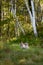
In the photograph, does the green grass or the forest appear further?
the forest

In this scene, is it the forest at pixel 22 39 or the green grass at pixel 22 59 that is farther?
the forest at pixel 22 39

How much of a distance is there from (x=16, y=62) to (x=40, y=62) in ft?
2.78

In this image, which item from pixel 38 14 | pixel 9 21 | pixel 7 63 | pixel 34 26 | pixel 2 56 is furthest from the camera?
pixel 38 14

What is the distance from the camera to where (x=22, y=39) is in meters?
13.8

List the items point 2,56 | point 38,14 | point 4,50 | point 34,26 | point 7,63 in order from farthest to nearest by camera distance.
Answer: point 38,14, point 34,26, point 4,50, point 2,56, point 7,63

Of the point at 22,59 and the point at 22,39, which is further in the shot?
the point at 22,39

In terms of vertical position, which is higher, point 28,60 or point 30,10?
point 30,10

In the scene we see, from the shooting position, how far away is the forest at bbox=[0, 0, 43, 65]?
878 centimetres

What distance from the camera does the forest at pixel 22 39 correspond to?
878 centimetres

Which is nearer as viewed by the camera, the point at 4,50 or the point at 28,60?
the point at 28,60

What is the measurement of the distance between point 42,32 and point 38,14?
22.4 feet

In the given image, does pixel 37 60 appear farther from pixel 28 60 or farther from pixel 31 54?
pixel 31 54

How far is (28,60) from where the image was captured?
8.61 metres

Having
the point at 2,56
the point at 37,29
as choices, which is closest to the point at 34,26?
the point at 37,29
